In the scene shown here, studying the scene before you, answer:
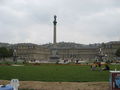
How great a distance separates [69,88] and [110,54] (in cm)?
18307

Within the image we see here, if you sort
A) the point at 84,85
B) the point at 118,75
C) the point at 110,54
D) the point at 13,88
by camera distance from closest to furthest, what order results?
1. the point at 13,88
2. the point at 118,75
3. the point at 84,85
4. the point at 110,54

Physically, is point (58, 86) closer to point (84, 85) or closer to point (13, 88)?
point (84, 85)

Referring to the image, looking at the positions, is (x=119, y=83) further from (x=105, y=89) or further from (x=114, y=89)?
(x=105, y=89)

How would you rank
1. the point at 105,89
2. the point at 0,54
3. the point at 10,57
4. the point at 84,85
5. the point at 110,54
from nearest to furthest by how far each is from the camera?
the point at 105,89, the point at 84,85, the point at 0,54, the point at 10,57, the point at 110,54

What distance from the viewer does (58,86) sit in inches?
754

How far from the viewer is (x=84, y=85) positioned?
19641 millimetres

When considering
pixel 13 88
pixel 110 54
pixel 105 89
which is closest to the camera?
pixel 13 88

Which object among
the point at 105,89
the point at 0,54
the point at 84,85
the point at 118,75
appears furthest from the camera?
the point at 0,54

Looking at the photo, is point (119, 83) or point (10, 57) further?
point (10, 57)

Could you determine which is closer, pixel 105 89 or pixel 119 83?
pixel 119 83

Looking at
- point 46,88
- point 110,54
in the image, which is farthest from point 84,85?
point 110,54

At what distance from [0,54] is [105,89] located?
123m

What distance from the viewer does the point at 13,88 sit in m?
A: 11.6

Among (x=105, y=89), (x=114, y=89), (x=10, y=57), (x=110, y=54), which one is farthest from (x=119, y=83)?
(x=110, y=54)
